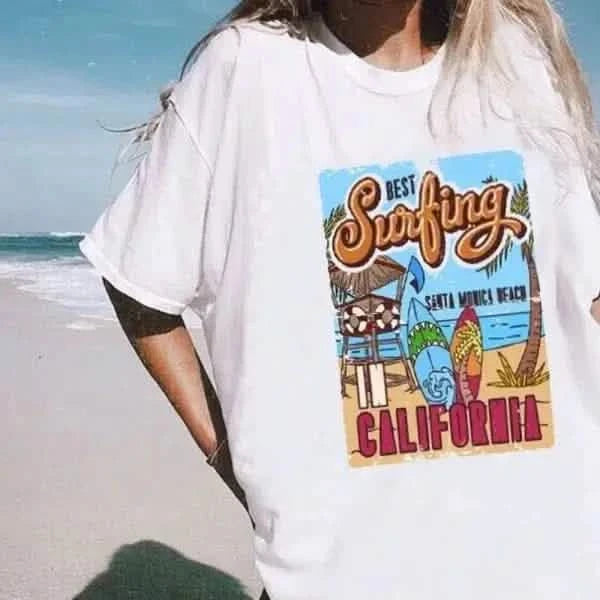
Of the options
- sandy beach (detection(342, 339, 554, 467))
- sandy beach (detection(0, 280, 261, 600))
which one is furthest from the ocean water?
sandy beach (detection(342, 339, 554, 467))

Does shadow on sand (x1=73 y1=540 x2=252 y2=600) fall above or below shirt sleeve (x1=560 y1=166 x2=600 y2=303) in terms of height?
below

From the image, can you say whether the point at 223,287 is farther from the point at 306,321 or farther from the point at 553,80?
the point at 553,80

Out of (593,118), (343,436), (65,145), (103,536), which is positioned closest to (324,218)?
(343,436)

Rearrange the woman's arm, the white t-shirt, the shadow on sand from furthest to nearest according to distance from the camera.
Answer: the shadow on sand, the woman's arm, the white t-shirt

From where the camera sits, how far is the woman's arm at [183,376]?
1.25 m

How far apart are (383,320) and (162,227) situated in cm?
22

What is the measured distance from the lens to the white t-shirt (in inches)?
44.0

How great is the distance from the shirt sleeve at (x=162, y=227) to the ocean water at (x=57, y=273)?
303 cm

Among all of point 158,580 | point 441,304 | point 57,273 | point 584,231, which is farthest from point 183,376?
point 57,273

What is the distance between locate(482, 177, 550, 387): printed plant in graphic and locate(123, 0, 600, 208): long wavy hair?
0.06m

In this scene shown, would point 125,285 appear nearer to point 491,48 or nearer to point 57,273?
point 491,48

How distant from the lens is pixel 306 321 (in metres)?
1.13

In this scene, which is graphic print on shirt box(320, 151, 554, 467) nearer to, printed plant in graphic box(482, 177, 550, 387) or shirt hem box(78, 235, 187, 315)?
printed plant in graphic box(482, 177, 550, 387)

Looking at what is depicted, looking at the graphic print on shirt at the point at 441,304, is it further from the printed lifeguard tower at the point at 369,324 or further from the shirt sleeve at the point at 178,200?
the shirt sleeve at the point at 178,200
